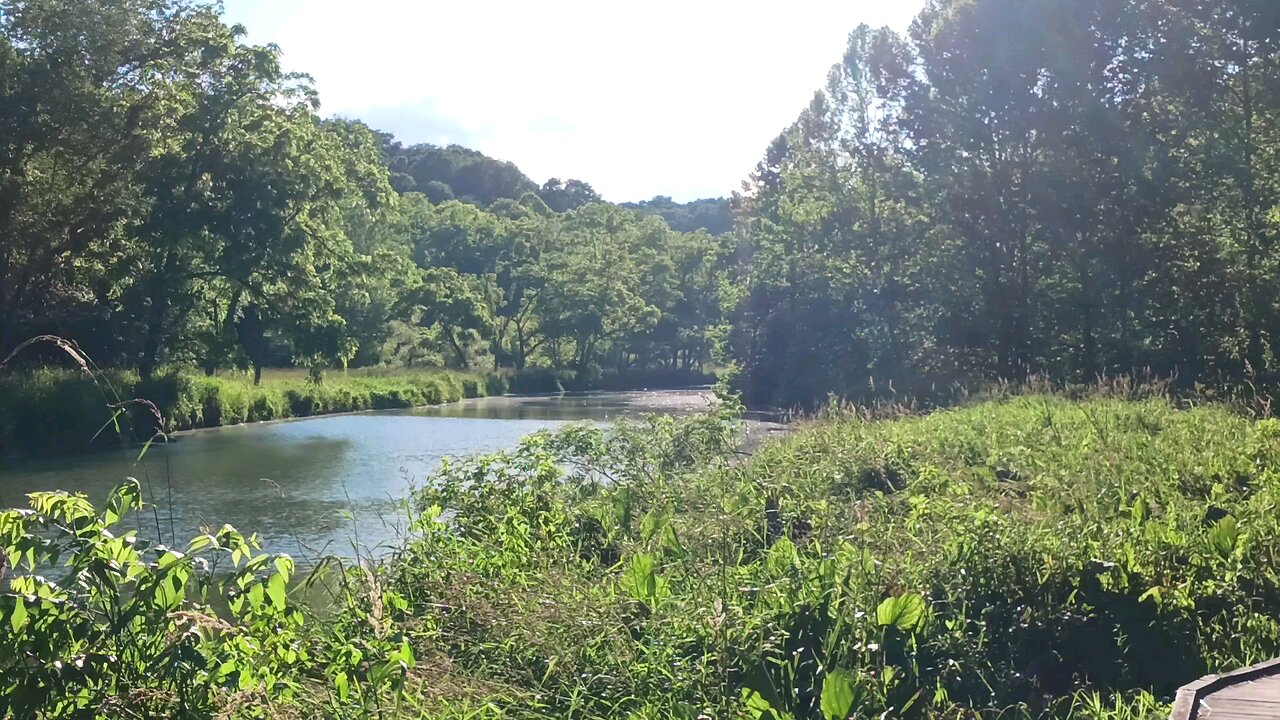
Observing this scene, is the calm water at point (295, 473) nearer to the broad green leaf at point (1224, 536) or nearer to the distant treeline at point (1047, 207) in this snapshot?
the broad green leaf at point (1224, 536)

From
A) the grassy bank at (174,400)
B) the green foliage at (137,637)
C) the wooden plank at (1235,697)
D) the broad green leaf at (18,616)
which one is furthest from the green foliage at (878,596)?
the grassy bank at (174,400)

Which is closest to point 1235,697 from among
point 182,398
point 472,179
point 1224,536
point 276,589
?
point 1224,536

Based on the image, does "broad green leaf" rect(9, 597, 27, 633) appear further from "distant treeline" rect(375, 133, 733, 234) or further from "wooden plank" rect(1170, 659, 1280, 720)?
"distant treeline" rect(375, 133, 733, 234)

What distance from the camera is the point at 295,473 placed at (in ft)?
55.1

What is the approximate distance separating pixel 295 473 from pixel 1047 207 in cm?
1582

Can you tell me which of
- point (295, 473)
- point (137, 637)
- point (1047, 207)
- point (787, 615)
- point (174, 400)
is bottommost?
point (295, 473)

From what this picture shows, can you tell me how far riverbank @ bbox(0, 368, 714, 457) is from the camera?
1983cm

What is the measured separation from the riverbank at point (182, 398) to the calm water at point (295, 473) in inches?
30.8

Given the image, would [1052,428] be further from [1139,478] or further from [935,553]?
[935,553]

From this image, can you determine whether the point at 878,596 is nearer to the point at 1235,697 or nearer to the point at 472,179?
the point at 1235,697

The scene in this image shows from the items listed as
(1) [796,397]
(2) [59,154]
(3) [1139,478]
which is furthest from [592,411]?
(3) [1139,478]

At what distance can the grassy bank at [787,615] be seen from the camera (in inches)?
164

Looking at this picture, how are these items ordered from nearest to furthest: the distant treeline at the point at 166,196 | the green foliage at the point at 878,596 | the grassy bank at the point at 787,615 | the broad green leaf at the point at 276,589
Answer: the broad green leaf at the point at 276,589, the grassy bank at the point at 787,615, the green foliage at the point at 878,596, the distant treeline at the point at 166,196

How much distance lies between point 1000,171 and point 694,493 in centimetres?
1859
